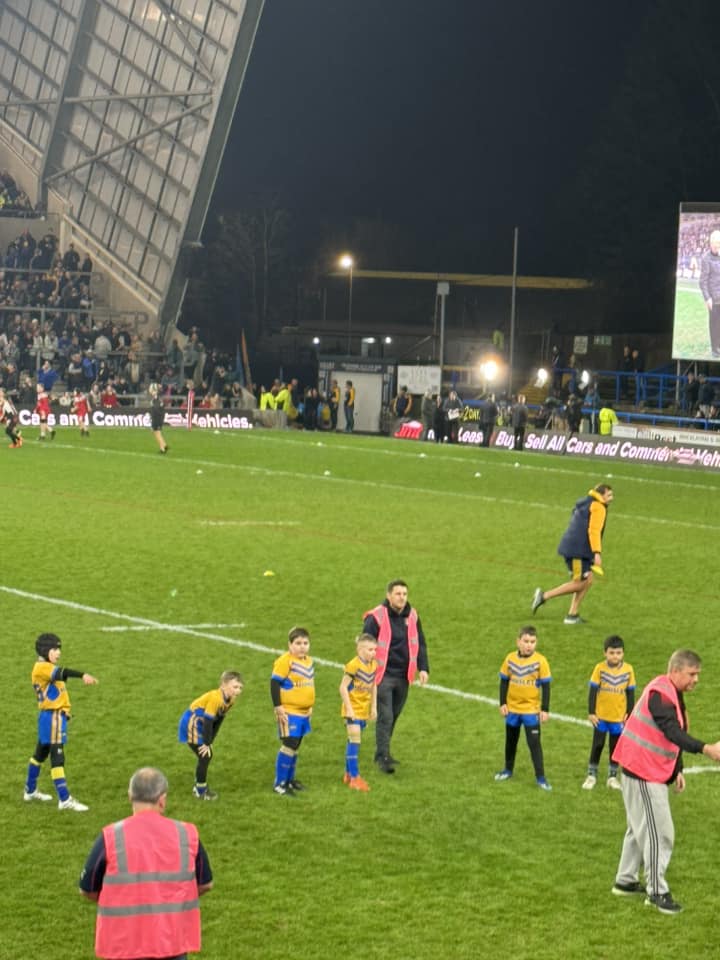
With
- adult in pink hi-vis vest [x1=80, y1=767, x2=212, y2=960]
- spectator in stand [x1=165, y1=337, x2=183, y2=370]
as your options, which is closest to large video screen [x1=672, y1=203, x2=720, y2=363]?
spectator in stand [x1=165, y1=337, x2=183, y2=370]

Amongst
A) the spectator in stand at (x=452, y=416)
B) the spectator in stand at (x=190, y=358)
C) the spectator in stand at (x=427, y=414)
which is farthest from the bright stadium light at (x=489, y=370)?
the spectator in stand at (x=190, y=358)

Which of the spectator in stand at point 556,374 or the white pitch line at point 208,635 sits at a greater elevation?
the spectator in stand at point 556,374

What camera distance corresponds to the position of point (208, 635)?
19141 millimetres

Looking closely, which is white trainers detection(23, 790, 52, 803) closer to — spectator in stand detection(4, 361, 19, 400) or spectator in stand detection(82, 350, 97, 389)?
spectator in stand detection(4, 361, 19, 400)

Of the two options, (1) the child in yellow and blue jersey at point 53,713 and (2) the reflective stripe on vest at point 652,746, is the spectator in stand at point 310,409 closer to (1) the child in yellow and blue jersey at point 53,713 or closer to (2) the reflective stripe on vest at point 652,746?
(1) the child in yellow and blue jersey at point 53,713

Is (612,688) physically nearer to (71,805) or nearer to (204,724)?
(204,724)

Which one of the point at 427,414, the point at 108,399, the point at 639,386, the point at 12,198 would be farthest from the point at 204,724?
the point at 12,198

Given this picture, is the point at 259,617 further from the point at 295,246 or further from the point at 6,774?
the point at 295,246

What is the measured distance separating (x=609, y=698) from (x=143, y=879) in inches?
258

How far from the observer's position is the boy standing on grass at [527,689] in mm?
12703

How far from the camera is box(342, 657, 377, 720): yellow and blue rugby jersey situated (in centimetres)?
1273

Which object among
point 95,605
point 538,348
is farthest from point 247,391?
point 95,605

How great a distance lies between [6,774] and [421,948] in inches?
185

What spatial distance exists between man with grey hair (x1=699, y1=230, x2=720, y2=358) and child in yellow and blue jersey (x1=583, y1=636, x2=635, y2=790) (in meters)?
32.1
